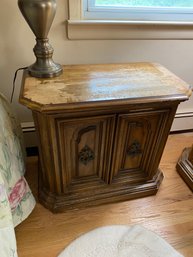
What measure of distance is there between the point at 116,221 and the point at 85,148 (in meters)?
0.45

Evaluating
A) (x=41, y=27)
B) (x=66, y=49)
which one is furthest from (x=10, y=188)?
(x=66, y=49)

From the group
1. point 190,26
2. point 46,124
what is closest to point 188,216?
point 46,124

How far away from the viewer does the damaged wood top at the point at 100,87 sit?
761 mm

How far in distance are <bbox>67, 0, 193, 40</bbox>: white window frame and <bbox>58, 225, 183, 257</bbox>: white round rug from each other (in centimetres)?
102

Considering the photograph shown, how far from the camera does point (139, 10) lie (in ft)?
3.80

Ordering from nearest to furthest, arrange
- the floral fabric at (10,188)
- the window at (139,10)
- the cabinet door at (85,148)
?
the floral fabric at (10,188) < the cabinet door at (85,148) < the window at (139,10)

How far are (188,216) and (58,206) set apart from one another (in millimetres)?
704

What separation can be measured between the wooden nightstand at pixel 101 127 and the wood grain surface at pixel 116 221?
5 centimetres

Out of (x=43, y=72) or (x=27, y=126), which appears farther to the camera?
(x=27, y=126)

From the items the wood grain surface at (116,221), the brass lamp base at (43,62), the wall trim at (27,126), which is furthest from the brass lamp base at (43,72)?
the wood grain surface at (116,221)

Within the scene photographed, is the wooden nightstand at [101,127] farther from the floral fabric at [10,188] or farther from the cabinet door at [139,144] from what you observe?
the floral fabric at [10,188]

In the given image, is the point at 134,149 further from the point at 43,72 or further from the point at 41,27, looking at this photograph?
the point at 41,27

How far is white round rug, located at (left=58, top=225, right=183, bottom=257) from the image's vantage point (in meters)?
0.94

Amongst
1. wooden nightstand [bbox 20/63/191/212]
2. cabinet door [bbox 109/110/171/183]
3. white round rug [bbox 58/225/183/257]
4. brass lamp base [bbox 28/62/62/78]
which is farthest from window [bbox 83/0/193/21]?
white round rug [bbox 58/225/183/257]
